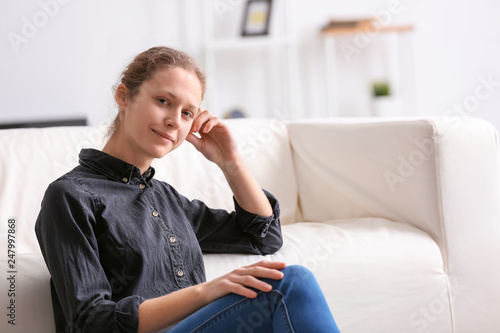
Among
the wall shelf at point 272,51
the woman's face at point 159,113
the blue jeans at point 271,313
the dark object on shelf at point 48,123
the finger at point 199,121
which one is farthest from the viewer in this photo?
the wall shelf at point 272,51

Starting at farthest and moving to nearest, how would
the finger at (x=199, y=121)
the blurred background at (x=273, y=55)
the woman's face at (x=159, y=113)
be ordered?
the blurred background at (x=273, y=55) < the finger at (x=199, y=121) < the woman's face at (x=159, y=113)

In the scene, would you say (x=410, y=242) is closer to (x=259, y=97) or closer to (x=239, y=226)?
(x=239, y=226)

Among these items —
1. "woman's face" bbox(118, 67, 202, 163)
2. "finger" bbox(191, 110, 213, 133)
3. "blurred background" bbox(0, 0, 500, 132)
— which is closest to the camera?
"woman's face" bbox(118, 67, 202, 163)

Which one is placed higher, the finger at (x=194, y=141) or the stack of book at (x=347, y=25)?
the stack of book at (x=347, y=25)

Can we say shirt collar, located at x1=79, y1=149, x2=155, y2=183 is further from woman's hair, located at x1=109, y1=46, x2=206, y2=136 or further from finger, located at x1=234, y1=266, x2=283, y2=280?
finger, located at x1=234, y1=266, x2=283, y2=280

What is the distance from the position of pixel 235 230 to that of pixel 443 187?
589 mm

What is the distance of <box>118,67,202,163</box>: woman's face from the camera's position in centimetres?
116

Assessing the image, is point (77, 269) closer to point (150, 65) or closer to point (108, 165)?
point (108, 165)

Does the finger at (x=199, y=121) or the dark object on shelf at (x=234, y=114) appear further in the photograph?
the dark object on shelf at (x=234, y=114)

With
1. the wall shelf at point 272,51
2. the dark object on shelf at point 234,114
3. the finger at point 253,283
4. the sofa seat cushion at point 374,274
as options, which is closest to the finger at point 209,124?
the sofa seat cushion at point 374,274

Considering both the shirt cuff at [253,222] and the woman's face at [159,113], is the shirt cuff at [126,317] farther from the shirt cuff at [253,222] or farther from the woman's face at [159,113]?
the shirt cuff at [253,222]

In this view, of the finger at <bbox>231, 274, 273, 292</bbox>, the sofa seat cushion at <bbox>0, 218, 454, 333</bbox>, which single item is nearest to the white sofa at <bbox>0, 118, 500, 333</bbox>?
the sofa seat cushion at <bbox>0, 218, 454, 333</bbox>

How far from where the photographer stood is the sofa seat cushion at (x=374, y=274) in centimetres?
149

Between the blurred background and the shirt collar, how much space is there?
2525mm
